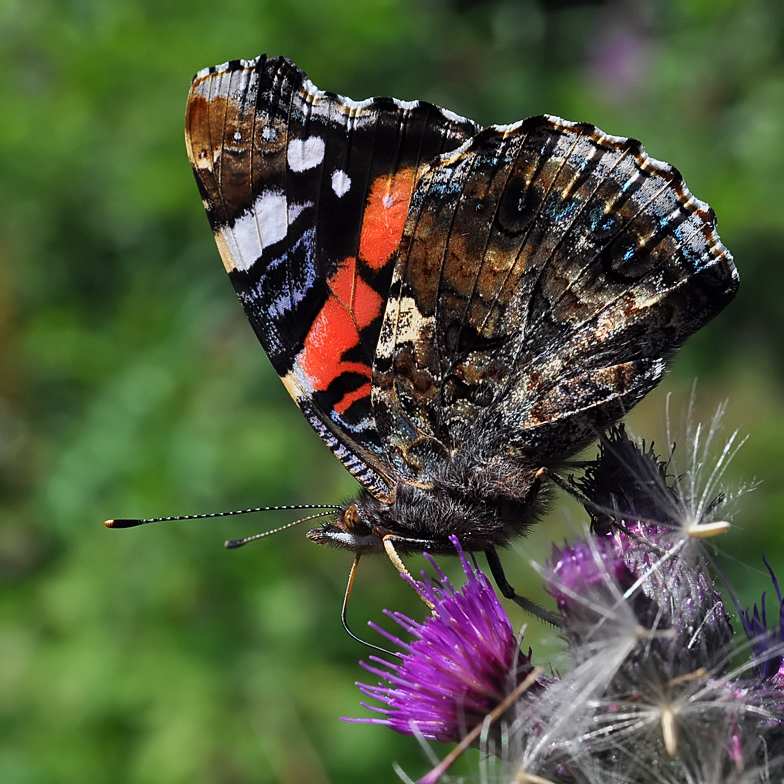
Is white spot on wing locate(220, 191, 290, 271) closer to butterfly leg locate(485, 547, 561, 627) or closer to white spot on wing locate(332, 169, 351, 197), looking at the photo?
white spot on wing locate(332, 169, 351, 197)

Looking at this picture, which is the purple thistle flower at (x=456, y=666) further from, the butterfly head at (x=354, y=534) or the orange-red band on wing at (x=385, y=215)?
the orange-red band on wing at (x=385, y=215)

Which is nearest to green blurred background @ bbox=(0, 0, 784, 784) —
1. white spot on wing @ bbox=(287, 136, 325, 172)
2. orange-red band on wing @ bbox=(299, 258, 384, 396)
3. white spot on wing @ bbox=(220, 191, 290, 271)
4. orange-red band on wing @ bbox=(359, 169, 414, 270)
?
orange-red band on wing @ bbox=(299, 258, 384, 396)

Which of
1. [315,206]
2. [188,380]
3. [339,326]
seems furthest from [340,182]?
[188,380]

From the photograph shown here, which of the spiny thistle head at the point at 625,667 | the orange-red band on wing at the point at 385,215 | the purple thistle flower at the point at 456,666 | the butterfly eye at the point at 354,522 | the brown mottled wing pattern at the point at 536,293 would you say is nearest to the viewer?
the spiny thistle head at the point at 625,667

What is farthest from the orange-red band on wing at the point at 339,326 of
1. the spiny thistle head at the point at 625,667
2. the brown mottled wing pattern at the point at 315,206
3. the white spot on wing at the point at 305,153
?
the spiny thistle head at the point at 625,667

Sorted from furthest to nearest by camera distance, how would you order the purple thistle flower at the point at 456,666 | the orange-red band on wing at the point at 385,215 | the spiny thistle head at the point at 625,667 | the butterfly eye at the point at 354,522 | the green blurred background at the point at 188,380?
the green blurred background at the point at 188,380 → the orange-red band on wing at the point at 385,215 → the butterfly eye at the point at 354,522 → the purple thistle flower at the point at 456,666 → the spiny thistle head at the point at 625,667

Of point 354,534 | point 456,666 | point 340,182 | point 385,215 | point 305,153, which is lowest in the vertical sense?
point 456,666

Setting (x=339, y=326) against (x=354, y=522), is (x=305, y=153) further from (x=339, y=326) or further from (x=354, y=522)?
(x=354, y=522)
